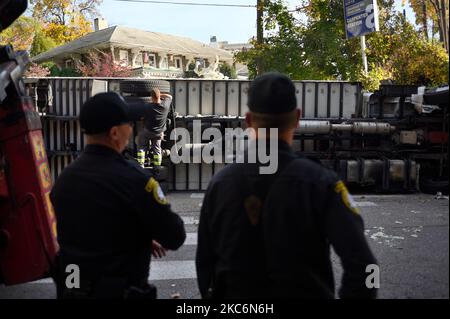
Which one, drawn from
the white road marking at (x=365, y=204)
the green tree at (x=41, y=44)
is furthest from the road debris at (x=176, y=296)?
the green tree at (x=41, y=44)

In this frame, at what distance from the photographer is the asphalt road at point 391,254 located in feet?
14.0

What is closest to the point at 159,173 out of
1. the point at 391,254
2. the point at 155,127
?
the point at 155,127

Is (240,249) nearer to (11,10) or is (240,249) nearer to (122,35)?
(11,10)

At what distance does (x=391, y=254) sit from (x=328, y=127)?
461cm

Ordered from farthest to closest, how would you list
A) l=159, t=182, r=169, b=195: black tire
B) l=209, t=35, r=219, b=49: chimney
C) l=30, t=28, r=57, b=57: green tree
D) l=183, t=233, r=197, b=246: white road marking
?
l=209, t=35, r=219, b=49: chimney, l=30, t=28, r=57, b=57: green tree, l=159, t=182, r=169, b=195: black tire, l=183, t=233, r=197, b=246: white road marking

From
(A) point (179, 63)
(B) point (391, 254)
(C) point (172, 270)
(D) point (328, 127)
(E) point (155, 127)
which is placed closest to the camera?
(C) point (172, 270)

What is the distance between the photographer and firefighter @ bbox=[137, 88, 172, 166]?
953 cm

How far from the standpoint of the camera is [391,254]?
611cm

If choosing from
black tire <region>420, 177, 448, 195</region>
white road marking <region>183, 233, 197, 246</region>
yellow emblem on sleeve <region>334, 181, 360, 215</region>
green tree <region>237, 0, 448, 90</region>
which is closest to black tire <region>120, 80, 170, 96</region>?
white road marking <region>183, 233, 197, 246</region>

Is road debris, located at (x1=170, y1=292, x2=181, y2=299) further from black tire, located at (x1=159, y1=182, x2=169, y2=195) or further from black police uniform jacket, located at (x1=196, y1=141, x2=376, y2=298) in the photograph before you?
black tire, located at (x1=159, y1=182, x2=169, y2=195)

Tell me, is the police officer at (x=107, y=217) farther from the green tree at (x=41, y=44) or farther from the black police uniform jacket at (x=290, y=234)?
the green tree at (x=41, y=44)

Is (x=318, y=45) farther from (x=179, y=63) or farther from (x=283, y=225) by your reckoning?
(x=179, y=63)

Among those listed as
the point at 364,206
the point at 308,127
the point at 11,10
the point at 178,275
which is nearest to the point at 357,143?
the point at 308,127

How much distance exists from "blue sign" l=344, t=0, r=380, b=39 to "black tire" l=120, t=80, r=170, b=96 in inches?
311
